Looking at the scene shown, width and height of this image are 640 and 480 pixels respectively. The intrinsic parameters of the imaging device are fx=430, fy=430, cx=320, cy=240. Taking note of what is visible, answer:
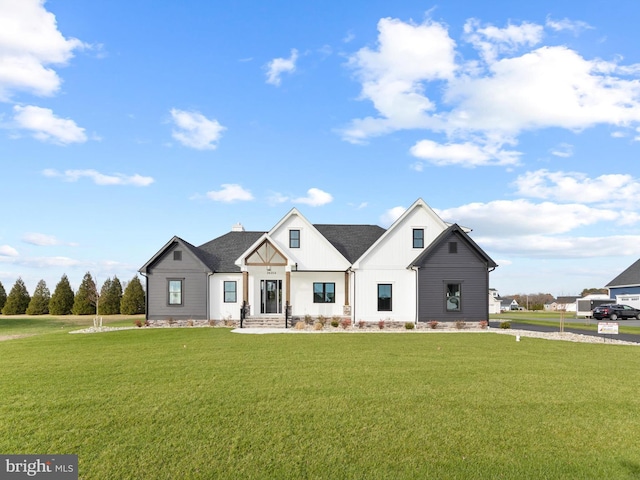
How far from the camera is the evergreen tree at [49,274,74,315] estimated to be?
151 feet

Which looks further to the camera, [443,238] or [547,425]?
[443,238]

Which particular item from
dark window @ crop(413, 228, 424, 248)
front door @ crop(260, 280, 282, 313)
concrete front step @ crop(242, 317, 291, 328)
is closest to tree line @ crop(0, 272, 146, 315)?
front door @ crop(260, 280, 282, 313)

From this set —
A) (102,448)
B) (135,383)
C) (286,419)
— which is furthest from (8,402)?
(286,419)

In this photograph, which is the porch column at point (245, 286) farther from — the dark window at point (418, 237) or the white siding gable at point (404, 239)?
the dark window at point (418, 237)

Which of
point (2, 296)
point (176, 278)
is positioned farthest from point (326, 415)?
point (2, 296)

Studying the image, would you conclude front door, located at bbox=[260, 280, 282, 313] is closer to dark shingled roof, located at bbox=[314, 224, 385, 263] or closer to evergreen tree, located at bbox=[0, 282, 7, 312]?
dark shingled roof, located at bbox=[314, 224, 385, 263]

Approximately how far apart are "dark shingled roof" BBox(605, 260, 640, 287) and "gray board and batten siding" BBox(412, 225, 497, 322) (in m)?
30.0

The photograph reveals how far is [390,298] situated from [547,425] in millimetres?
18856

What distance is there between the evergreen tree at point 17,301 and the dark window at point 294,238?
3677cm

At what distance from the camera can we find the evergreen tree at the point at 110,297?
4600 cm

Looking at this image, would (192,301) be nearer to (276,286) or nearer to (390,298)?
(276,286)

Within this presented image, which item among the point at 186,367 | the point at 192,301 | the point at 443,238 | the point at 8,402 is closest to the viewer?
the point at 8,402

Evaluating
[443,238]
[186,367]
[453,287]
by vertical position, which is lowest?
[186,367]

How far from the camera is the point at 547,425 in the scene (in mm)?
7125
